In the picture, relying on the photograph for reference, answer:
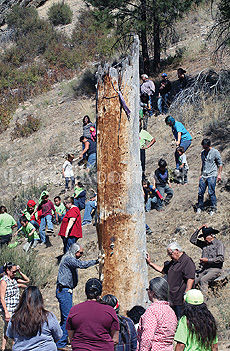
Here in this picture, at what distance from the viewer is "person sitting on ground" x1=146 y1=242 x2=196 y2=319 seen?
5488 millimetres

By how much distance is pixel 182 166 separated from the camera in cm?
1123

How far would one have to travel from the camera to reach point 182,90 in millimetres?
15547

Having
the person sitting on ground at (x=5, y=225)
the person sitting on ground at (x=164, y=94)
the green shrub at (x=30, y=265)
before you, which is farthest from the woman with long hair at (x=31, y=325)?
the person sitting on ground at (x=164, y=94)

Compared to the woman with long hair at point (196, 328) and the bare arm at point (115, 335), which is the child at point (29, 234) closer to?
the bare arm at point (115, 335)

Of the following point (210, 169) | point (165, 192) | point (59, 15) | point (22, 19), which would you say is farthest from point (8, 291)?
point (22, 19)

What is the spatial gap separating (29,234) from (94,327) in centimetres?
708

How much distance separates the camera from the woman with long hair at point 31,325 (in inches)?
164

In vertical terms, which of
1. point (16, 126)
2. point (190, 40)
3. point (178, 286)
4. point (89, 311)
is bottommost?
point (16, 126)

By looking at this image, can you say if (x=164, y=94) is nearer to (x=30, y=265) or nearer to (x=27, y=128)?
(x=27, y=128)

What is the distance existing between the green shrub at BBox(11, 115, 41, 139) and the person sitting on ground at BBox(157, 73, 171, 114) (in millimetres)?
6454

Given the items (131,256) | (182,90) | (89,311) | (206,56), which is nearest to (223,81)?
(182,90)

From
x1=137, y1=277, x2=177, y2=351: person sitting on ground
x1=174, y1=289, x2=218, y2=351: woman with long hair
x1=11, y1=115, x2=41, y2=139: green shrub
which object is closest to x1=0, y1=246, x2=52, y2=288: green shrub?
x1=137, y1=277, x2=177, y2=351: person sitting on ground

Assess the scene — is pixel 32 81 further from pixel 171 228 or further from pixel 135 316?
pixel 135 316

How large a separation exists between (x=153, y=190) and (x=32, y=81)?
15.7m
